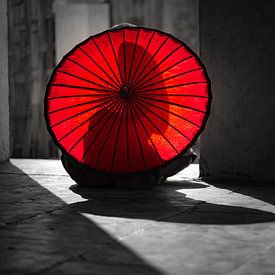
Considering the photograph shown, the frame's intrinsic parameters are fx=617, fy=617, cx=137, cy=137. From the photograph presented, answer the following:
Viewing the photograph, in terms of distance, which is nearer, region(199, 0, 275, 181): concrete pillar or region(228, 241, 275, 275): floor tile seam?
region(228, 241, 275, 275): floor tile seam

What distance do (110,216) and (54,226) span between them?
32 cm

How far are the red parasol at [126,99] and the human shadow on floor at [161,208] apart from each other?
0.66 ft

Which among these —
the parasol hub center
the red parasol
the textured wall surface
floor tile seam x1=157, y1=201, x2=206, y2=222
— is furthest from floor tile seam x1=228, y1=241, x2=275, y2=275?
the textured wall surface

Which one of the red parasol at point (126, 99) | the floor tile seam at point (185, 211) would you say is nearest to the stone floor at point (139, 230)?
the floor tile seam at point (185, 211)

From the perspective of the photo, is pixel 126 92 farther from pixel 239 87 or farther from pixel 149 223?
pixel 149 223

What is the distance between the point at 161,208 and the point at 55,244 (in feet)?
2.89

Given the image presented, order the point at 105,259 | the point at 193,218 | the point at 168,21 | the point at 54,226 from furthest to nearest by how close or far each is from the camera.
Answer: the point at 168,21
the point at 193,218
the point at 54,226
the point at 105,259

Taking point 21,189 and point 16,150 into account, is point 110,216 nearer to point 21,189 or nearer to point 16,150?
point 21,189

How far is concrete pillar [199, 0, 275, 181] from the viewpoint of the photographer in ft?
12.5

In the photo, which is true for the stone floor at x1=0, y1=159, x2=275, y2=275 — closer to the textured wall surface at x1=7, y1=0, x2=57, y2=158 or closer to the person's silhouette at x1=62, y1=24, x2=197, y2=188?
the person's silhouette at x1=62, y1=24, x2=197, y2=188

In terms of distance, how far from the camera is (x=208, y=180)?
13.2ft

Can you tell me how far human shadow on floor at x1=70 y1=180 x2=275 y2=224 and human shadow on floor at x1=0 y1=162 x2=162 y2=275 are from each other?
0.18 m

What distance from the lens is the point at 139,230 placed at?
7.52 feet

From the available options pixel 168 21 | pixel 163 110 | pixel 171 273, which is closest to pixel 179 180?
pixel 163 110
